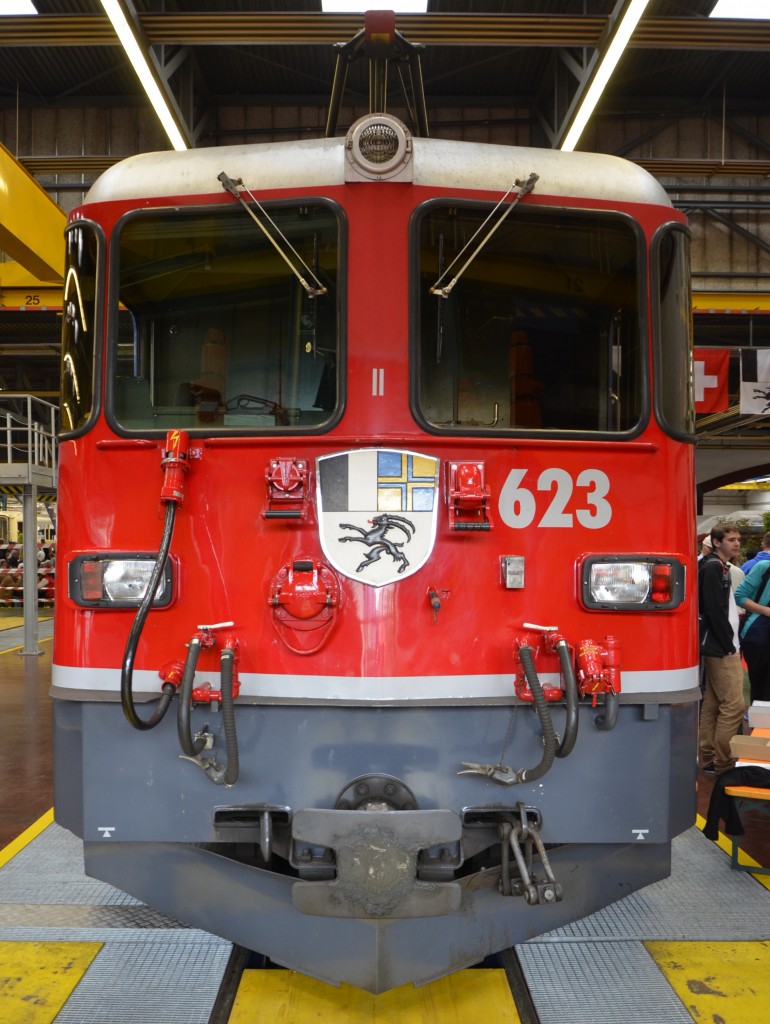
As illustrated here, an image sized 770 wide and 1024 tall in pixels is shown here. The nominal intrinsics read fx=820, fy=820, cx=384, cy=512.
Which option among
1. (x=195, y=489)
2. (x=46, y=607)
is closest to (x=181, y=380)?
(x=195, y=489)

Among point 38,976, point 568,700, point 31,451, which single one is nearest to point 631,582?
point 568,700

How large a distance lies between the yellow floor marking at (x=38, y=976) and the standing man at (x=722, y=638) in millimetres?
4174

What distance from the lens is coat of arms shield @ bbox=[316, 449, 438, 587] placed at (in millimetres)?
2604

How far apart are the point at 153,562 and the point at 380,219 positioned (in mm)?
1359

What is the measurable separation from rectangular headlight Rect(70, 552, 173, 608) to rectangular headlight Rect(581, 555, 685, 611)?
4.54ft

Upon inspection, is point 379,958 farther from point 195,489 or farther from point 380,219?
point 380,219

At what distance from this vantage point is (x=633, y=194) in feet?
9.39

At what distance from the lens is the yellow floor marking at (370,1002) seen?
2.89 metres

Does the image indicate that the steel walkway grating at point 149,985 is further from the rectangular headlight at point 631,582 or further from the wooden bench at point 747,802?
the wooden bench at point 747,802

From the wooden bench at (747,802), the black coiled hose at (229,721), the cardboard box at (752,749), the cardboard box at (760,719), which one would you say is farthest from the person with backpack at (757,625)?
the black coiled hose at (229,721)

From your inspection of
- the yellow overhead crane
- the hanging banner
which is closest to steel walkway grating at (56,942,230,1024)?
the yellow overhead crane

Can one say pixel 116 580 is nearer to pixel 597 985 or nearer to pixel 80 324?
pixel 80 324

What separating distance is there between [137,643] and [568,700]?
4.36 feet

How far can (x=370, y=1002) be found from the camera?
3.01 meters
